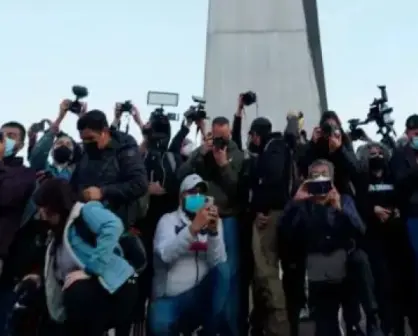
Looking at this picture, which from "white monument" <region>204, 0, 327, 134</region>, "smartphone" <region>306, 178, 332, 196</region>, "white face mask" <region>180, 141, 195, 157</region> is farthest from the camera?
"white monument" <region>204, 0, 327, 134</region>

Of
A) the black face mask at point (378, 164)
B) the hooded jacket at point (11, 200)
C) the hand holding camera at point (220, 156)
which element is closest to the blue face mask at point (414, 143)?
the black face mask at point (378, 164)

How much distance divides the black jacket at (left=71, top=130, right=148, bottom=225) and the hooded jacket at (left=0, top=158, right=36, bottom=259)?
24.6 inches

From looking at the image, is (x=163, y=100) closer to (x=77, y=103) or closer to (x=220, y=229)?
(x=77, y=103)

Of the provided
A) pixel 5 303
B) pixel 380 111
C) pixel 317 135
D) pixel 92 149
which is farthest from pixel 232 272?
pixel 380 111

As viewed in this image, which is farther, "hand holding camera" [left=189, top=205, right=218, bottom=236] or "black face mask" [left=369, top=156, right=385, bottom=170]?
"black face mask" [left=369, top=156, right=385, bottom=170]

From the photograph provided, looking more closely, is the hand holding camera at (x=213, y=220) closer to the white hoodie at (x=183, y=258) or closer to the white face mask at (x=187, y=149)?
the white hoodie at (x=183, y=258)

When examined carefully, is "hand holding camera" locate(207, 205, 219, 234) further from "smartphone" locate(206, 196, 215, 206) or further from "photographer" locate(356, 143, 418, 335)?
A: "photographer" locate(356, 143, 418, 335)

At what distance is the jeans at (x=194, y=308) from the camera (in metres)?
5.24

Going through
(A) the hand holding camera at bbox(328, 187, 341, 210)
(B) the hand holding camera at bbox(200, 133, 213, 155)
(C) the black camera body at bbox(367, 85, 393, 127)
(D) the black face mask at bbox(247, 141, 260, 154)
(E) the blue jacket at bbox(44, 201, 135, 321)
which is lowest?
(E) the blue jacket at bbox(44, 201, 135, 321)

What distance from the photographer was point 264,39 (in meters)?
10.4

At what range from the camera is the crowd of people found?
4.77m

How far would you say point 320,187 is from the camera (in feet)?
18.4

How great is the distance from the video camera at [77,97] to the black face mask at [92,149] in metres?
1.47

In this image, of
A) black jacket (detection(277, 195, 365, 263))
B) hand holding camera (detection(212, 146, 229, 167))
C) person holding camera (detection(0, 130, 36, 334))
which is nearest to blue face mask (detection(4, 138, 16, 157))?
person holding camera (detection(0, 130, 36, 334))
